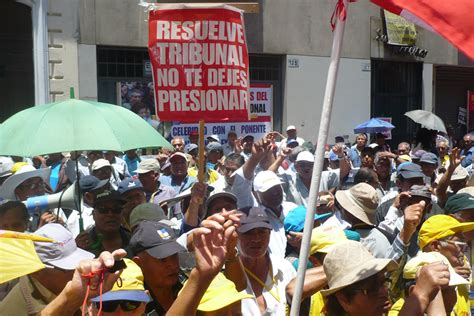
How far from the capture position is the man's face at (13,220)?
16.6ft

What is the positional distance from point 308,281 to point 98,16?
13420 millimetres

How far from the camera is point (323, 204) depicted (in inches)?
246

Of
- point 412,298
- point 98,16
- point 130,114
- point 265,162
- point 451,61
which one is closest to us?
point 412,298

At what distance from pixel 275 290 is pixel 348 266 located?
1094mm

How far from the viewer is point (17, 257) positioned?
3238 millimetres

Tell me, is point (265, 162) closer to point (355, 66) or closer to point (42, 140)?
point (42, 140)

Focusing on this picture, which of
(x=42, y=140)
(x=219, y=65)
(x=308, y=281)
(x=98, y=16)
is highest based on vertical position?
(x=98, y=16)

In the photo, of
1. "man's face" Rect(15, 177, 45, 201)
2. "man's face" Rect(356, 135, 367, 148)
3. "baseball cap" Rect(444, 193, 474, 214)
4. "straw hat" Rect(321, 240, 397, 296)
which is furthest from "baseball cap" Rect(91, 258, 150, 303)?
"man's face" Rect(356, 135, 367, 148)

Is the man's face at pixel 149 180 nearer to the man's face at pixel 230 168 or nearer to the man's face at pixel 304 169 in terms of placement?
the man's face at pixel 230 168

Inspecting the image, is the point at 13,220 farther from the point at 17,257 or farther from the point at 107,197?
the point at 17,257

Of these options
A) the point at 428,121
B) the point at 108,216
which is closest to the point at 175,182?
the point at 108,216

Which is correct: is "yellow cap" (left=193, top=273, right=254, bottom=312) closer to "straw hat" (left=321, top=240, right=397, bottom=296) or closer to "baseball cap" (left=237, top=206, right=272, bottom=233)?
"straw hat" (left=321, top=240, right=397, bottom=296)

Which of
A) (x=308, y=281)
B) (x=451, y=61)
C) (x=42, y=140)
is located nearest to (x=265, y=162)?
(x=42, y=140)

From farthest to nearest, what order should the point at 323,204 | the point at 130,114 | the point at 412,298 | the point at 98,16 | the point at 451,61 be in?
the point at 451,61 → the point at 98,16 → the point at 323,204 → the point at 130,114 → the point at 412,298
